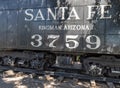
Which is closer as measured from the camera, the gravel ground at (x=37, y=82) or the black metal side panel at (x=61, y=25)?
the gravel ground at (x=37, y=82)

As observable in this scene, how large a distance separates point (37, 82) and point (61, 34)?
2.14m

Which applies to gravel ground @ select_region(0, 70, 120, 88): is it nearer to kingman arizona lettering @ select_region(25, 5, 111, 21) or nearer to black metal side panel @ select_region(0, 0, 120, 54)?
black metal side panel @ select_region(0, 0, 120, 54)

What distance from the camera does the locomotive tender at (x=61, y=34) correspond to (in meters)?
9.12

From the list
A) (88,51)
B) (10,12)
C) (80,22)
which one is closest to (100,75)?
(88,51)

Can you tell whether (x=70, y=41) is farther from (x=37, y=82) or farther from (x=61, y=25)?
(x=37, y=82)

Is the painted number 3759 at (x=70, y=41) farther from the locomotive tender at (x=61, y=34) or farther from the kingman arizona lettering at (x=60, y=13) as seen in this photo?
the kingman arizona lettering at (x=60, y=13)

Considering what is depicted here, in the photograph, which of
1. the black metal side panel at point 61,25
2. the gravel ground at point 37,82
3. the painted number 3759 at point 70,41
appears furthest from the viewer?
the painted number 3759 at point 70,41

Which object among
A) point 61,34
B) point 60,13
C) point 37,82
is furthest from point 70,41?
point 37,82

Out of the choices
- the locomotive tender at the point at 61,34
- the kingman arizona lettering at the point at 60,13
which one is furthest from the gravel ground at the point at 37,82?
the kingman arizona lettering at the point at 60,13

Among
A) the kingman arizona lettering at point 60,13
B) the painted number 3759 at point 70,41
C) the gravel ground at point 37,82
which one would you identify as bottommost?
the gravel ground at point 37,82

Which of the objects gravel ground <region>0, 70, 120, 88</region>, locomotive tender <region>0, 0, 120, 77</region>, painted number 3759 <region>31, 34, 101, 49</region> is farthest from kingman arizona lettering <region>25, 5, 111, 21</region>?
gravel ground <region>0, 70, 120, 88</region>

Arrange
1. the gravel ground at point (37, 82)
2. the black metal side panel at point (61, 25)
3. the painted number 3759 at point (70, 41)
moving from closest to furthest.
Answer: the gravel ground at point (37, 82) → the black metal side panel at point (61, 25) → the painted number 3759 at point (70, 41)

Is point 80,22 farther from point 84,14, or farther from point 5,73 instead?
point 5,73

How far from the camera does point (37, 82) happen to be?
916cm
